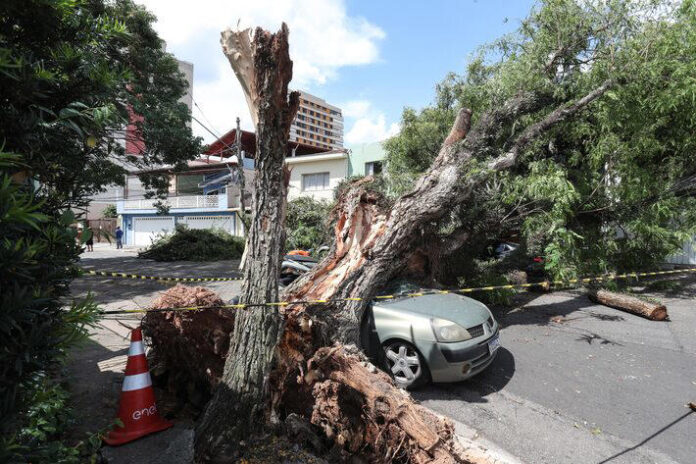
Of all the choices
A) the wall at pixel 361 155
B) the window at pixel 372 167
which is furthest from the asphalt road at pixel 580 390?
the wall at pixel 361 155

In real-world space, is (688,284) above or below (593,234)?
below

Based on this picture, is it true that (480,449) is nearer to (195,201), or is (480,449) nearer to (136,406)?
(136,406)

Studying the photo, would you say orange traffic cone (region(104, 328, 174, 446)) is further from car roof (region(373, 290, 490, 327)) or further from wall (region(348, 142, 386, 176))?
wall (region(348, 142, 386, 176))

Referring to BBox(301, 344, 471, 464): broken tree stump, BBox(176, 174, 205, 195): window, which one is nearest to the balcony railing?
BBox(176, 174, 205, 195): window

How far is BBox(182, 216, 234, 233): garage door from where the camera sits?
82.9 feet

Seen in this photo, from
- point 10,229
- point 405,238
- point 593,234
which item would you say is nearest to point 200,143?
point 405,238

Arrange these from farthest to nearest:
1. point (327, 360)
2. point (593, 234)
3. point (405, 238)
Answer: point (593, 234), point (405, 238), point (327, 360)

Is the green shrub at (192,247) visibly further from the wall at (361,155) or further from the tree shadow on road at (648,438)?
the tree shadow on road at (648,438)

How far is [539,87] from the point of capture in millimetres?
7953

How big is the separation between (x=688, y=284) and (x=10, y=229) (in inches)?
537

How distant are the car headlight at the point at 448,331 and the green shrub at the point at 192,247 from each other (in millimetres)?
14528

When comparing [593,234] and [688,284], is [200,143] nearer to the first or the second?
[593,234]

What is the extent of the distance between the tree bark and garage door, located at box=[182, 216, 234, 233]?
75.6 feet

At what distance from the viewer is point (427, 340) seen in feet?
14.5
